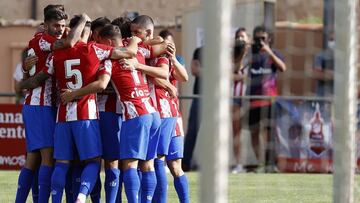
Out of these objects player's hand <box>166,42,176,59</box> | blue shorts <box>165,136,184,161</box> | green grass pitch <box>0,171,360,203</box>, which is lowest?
green grass pitch <box>0,171,360,203</box>

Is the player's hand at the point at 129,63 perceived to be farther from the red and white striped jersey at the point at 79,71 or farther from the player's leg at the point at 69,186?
the player's leg at the point at 69,186

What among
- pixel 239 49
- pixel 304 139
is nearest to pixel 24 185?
pixel 239 49

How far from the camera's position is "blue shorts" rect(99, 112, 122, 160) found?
8844 millimetres

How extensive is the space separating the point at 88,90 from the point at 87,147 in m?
0.46

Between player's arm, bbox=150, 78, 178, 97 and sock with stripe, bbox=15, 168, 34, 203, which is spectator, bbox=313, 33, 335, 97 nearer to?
player's arm, bbox=150, 78, 178, 97

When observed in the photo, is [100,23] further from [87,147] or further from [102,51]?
[87,147]

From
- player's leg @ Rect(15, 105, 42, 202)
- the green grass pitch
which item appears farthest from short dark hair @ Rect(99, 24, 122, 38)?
the green grass pitch

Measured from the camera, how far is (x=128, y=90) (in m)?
8.45

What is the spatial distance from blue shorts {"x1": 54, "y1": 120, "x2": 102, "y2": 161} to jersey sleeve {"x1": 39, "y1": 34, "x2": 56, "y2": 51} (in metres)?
0.65

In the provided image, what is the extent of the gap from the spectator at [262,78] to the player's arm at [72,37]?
500 centimetres

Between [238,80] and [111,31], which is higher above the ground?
[111,31]

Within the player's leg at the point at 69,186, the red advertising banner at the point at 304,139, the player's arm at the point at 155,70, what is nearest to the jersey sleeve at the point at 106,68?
the player's arm at the point at 155,70

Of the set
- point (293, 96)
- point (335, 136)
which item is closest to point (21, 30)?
point (293, 96)

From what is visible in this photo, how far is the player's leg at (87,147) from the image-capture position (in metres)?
8.42
